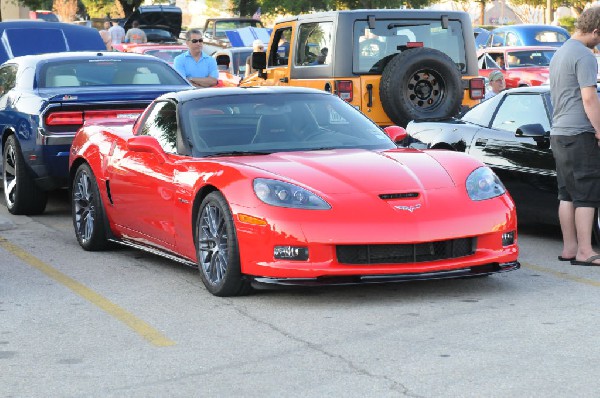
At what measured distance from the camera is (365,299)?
7.64 metres

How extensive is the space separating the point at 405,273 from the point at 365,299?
33 centimetres

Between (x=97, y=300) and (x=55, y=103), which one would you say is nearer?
(x=97, y=300)

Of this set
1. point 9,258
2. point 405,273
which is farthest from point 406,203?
point 9,258

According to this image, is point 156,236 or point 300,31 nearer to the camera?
point 156,236

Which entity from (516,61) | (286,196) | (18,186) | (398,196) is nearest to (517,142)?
(398,196)

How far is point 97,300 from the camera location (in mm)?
7848

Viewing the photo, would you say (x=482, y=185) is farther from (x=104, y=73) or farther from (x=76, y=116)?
(x=104, y=73)

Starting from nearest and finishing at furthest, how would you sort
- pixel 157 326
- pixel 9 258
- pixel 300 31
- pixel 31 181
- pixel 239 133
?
1. pixel 157 326
2. pixel 239 133
3. pixel 9 258
4. pixel 31 181
5. pixel 300 31

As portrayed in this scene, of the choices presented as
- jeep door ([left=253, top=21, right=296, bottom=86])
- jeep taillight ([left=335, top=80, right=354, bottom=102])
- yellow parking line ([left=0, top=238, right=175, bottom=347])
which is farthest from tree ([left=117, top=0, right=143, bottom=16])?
yellow parking line ([left=0, top=238, right=175, bottom=347])

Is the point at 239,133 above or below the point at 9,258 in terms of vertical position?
above

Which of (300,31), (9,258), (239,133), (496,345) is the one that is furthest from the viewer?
(300,31)

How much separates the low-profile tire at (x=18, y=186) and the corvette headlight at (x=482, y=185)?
5.46 metres

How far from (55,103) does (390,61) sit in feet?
13.0

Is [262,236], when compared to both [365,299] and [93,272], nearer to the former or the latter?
[365,299]
